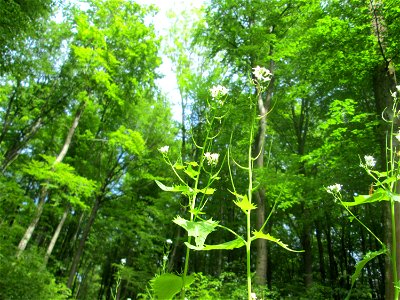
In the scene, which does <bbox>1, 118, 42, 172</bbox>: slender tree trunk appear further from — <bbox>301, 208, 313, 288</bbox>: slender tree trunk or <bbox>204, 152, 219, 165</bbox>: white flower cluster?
<bbox>204, 152, 219, 165</bbox>: white flower cluster

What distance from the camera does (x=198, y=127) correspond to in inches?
584

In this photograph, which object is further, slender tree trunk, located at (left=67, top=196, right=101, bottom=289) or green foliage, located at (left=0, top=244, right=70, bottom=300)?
slender tree trunk, located at (left=67, top=196, right=101, bottom=289)

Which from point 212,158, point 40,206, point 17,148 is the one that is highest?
point 17,148

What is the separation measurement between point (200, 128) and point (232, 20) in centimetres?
500

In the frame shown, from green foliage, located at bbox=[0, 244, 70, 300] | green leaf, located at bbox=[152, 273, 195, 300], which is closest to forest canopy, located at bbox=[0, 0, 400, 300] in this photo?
green foliage, located at bbox=[0, 244, 70, 300]

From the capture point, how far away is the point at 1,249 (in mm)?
9055

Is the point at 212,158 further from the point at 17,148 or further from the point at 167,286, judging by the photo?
the point at 17,148

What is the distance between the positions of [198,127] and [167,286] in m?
13.9

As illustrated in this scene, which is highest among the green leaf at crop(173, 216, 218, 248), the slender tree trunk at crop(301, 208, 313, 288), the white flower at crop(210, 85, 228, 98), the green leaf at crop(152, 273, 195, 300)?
the slender tree trunk at crop(301, 208, 313, 288)

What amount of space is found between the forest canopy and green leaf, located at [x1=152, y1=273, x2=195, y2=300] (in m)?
3.47

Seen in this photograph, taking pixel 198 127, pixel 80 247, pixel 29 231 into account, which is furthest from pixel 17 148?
pixel 198 127

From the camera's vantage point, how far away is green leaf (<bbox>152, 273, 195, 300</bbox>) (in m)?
0.98

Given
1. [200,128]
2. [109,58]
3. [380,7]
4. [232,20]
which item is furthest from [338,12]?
[200,128]

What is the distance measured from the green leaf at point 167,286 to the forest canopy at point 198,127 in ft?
11.4
